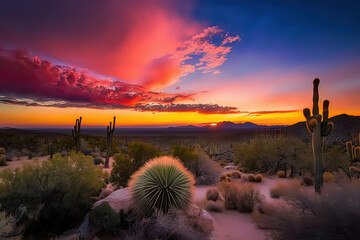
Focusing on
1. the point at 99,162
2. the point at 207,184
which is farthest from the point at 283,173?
the point at 99,162

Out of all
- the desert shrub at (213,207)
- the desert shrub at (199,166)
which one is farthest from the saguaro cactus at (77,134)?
the desert shrub at (213,207)

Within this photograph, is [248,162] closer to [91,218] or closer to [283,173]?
[283,173]

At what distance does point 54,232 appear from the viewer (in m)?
5.87

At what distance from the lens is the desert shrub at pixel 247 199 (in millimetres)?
8438

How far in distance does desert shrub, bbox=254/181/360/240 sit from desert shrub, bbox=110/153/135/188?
7.51 meters

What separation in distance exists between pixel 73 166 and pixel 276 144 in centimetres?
1520

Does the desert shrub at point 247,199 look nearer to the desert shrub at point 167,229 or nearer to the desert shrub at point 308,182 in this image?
the desert shrub at point 167,229

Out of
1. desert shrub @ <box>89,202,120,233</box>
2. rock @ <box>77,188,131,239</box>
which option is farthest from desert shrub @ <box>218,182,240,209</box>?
desert shrub @ <box>89,202,120,233</box>

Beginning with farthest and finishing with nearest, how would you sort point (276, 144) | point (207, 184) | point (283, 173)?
point (276, 144) → point (283, 173) → point (207, 184)

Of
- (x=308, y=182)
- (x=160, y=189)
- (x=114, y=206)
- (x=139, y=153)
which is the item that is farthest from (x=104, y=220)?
(x=308, y=182)

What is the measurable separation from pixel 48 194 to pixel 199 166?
403 inches

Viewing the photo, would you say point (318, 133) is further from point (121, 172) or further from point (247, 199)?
point (121, 172)

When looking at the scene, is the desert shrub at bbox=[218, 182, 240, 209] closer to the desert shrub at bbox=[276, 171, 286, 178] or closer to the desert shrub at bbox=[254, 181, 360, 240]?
the desert shrub at bbox=[254, 181, 360, 240]

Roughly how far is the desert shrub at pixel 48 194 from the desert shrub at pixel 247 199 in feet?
19.7
